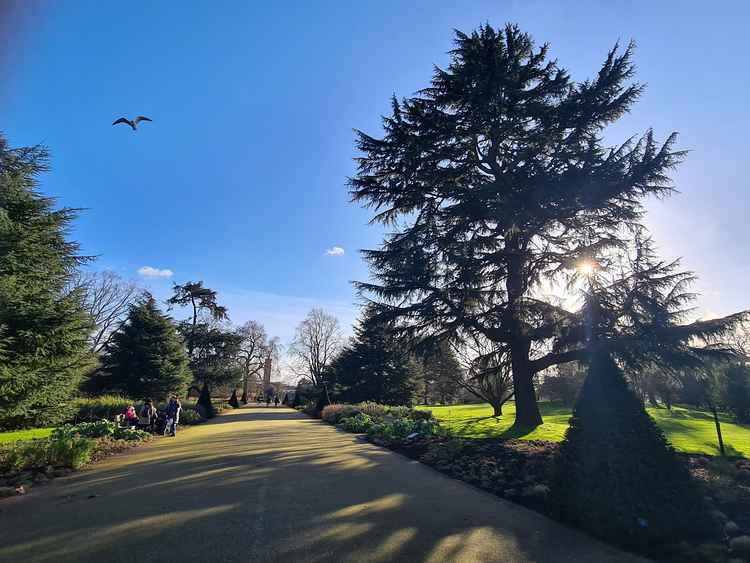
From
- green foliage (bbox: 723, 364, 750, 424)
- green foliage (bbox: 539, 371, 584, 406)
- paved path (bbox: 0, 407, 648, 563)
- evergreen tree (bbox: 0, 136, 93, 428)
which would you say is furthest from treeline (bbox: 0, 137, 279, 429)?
green foliage (bbox: 539, 371, 584, 406)

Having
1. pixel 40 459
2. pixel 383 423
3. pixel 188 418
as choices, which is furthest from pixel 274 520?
pixel 188 418

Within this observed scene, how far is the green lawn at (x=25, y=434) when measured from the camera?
363 inches

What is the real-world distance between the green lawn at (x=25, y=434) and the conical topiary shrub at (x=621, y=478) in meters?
11.8

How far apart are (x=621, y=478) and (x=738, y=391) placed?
24487mm

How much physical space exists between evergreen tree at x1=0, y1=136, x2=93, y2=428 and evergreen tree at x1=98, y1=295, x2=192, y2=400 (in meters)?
8.99

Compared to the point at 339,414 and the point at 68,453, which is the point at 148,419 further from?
the point at 339,414

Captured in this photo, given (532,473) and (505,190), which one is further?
(505,190)

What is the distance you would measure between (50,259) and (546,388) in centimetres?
4427

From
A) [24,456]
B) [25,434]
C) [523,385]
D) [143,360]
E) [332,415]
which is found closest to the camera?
[24,456]

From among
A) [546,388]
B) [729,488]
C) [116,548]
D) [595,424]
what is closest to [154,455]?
[116,548]

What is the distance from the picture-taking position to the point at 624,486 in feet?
13.1

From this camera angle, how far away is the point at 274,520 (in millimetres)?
4422

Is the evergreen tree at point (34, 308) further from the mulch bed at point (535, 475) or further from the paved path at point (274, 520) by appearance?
the mulch bed at point (535, 475)

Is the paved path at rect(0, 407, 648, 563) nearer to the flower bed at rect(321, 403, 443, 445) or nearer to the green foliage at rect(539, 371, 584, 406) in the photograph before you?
the flower bed at rect(321, 403, 443, 445)
